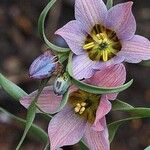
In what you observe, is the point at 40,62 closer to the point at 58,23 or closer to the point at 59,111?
the point at 59,111

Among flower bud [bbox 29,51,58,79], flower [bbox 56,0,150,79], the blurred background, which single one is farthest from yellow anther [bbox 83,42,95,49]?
the blurred background

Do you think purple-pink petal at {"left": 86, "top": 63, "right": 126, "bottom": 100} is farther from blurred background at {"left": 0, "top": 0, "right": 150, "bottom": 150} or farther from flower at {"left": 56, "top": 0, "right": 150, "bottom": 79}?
blurred background at {"left": 0, "top": 0, "right": 150, "bottom": 150}

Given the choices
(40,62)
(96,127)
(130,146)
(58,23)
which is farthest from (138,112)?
(58,23)

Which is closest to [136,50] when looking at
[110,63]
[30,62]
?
[110,63]

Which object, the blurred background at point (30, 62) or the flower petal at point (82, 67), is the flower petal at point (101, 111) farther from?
the blurred background at point (30, 62)

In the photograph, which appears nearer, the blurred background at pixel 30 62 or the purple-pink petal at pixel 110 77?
the purple-pink petal at pixel 110 77

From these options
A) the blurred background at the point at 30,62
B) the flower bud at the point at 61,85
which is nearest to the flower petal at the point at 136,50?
the flower bud at the point at 61,85

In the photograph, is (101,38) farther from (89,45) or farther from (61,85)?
(61,85)
